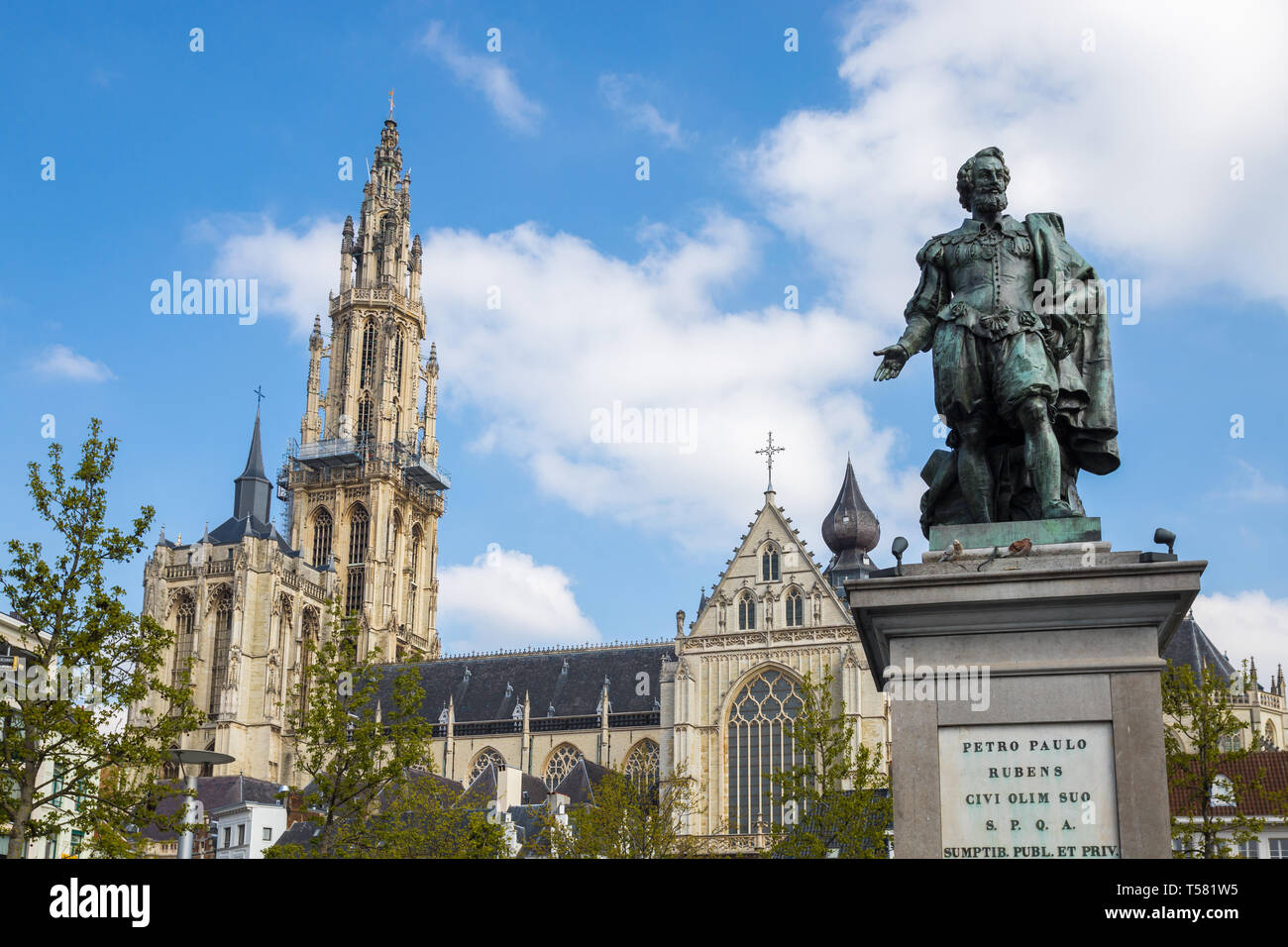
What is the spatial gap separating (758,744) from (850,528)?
19969 mm

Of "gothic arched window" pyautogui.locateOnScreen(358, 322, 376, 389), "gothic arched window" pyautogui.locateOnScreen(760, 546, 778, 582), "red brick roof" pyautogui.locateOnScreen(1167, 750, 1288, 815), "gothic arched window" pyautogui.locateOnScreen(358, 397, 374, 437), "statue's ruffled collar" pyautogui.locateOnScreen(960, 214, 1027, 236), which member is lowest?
"red brick roof" pyautogui.locateOnScreen(1167, 750, 1288, 815)

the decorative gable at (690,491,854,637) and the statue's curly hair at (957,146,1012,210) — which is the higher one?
the decorative gable at (690,491,854,637)

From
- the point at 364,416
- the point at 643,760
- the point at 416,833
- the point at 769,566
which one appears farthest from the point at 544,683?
the point at 416,833

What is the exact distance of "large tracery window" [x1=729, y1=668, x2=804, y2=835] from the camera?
5534cm

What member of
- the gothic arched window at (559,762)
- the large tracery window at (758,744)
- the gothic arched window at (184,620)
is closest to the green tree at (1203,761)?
the large tracery window at (758,744)

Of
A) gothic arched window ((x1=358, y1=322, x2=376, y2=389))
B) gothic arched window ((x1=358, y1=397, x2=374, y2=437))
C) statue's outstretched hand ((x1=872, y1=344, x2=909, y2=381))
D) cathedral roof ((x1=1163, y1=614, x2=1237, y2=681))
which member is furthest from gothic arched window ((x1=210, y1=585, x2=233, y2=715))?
statue's outstretched hand ((x1=872, y1=344, x2=909, y2=381))

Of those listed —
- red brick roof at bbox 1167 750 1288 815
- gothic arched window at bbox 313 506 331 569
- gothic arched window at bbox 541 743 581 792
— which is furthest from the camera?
gothic arched window at bbox 313 506 331 569

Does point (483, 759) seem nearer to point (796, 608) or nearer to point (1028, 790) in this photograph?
point (796, 608)

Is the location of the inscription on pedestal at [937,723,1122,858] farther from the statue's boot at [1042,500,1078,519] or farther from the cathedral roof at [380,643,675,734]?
the cathedral roof at [380,643,675,734]

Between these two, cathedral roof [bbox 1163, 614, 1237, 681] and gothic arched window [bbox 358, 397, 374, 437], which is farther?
gothic arched window [bbox 358, 397, 374, 437]

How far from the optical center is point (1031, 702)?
6.75m

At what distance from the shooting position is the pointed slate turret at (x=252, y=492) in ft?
280

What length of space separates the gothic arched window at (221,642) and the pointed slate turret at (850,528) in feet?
109

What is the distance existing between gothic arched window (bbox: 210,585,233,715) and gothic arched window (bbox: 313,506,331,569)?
362 inches
